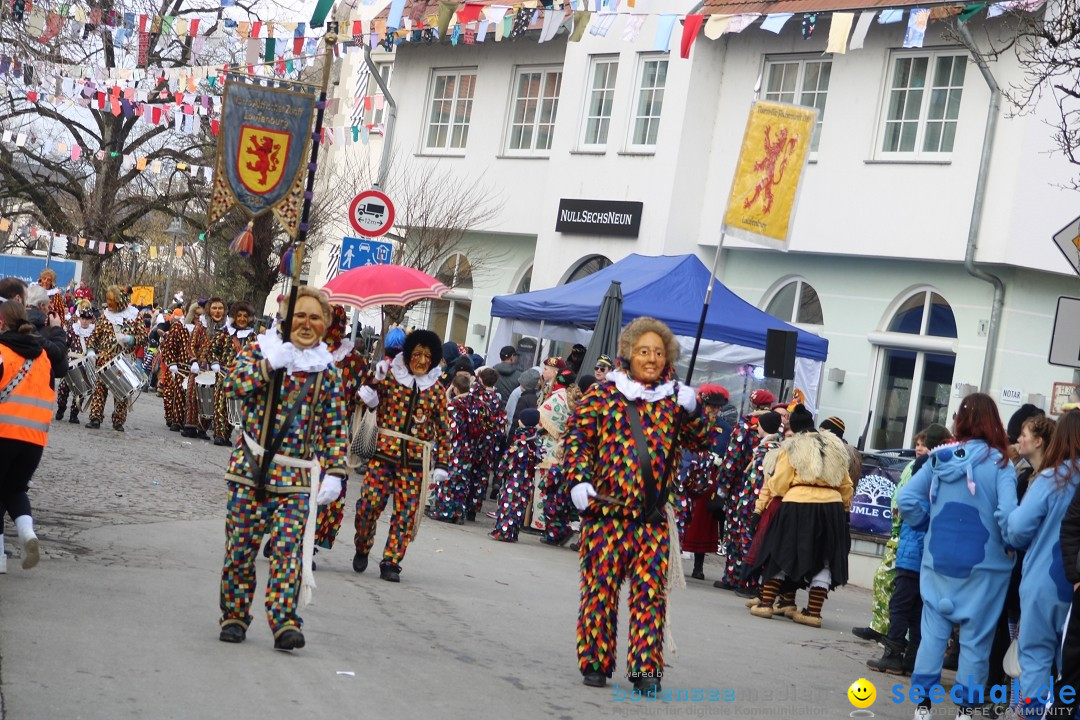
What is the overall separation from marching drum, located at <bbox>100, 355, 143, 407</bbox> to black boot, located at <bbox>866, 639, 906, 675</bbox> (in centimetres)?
1196

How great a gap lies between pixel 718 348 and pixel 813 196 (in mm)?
4337

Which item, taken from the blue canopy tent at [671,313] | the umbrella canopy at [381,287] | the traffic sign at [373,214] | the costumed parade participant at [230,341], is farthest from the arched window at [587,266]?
the umbrella canopy at [381,287]

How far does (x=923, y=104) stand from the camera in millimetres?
21125

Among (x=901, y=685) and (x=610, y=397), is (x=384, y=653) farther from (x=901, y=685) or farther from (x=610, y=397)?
(x=901, y=685)

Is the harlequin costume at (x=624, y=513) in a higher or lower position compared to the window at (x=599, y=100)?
lower

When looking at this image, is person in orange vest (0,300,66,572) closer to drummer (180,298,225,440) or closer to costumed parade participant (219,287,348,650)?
costumed parade participant (219,287,348,650)

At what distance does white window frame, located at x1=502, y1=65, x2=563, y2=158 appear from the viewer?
88.2 ft

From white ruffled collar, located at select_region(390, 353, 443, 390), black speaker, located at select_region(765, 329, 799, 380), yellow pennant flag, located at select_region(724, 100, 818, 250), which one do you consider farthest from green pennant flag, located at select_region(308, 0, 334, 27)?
white ruffled collar, located at select_region(390, 353, 443, 390)

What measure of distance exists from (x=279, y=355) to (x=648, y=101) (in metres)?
17.9

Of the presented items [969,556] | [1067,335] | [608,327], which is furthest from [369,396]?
[608,327]

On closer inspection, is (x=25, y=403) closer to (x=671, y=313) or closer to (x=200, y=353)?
(x=671, y=313)

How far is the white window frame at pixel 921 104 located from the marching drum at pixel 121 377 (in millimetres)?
10907

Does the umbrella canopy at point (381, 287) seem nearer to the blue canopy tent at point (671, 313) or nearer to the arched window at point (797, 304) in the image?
the blue canopy tent at point (671, 313)

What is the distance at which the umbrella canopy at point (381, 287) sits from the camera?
42.2ft
